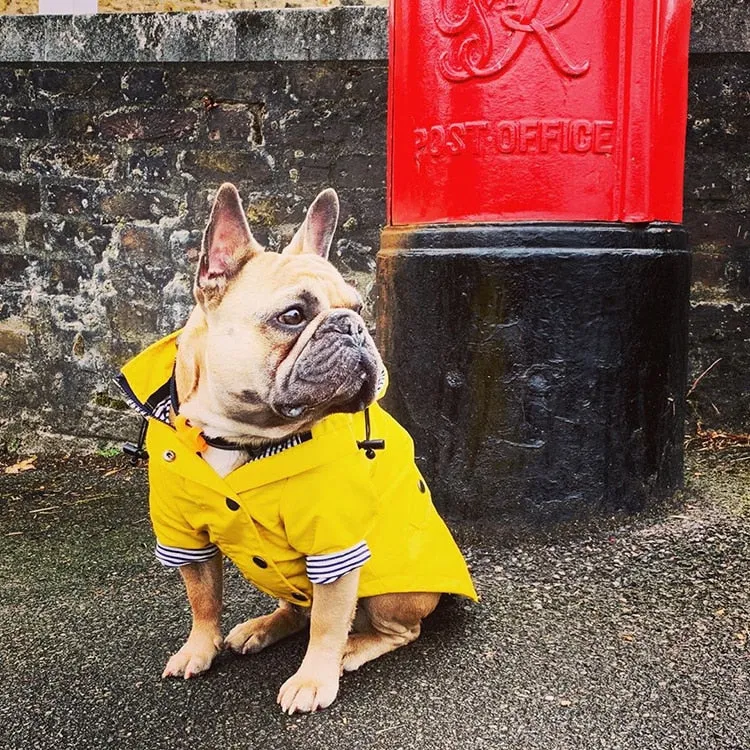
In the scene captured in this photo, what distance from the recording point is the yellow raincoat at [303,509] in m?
1.71

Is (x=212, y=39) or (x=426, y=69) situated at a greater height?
(x=212, y=39)

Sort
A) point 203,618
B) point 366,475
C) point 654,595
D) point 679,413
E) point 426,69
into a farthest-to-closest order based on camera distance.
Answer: point 679,413
point 426,69
point 654,595
point 203,618
point 366,475

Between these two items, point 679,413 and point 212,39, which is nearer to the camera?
point 679,413

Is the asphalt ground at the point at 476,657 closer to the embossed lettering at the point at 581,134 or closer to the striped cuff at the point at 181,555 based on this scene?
the striped cuff at the point at 181,555

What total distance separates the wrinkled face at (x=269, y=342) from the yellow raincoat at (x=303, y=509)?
90 mm

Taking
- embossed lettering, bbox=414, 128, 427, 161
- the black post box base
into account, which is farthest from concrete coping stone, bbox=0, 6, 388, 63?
the black post box base

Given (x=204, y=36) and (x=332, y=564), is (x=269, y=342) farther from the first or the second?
(x=204, y=36)

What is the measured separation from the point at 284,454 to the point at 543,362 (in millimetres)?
1131

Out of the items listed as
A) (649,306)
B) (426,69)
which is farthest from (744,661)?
(426,69)

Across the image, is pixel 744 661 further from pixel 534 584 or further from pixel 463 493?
pixel 463 493

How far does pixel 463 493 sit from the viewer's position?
2668 millimetres

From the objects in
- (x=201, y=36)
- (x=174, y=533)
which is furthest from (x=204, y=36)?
(x=174, y=533)

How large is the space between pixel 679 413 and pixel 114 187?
2775mm

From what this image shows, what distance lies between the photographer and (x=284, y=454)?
172 cm
